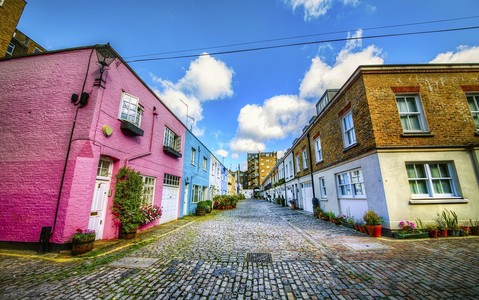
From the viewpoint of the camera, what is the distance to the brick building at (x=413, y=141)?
7301mm

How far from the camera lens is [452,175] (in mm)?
7656

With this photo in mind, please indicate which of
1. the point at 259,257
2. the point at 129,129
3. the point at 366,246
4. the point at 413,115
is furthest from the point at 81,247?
the point at 413,115

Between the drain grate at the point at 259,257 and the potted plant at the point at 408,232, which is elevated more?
the potted plant at the point at 408,232

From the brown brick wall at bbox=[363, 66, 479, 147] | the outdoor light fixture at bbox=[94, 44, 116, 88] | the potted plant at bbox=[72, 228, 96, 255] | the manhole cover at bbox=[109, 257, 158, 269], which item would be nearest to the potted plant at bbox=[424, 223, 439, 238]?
the brown brick wall at bbox=[363, 66, 479, 147]

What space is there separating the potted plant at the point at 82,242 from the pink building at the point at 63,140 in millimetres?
494

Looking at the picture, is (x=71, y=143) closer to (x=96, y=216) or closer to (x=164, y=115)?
(x=96, y=216)

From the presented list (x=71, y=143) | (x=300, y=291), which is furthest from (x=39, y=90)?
(x=300, y=291)

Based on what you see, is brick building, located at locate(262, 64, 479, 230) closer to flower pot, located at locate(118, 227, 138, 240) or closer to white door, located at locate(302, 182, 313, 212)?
white door, located at locate(302, 182, 313, 212)

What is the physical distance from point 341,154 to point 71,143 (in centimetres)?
1237

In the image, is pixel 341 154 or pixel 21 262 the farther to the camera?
pixel 341 154

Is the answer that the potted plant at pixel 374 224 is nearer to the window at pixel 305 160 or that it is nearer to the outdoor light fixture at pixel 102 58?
the window at pixel 305 160

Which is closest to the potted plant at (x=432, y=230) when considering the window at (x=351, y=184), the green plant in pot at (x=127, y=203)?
the window at (x=351, y=184)

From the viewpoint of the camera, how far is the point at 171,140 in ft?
41.6

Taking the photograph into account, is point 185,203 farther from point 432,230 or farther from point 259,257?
point 432,230
